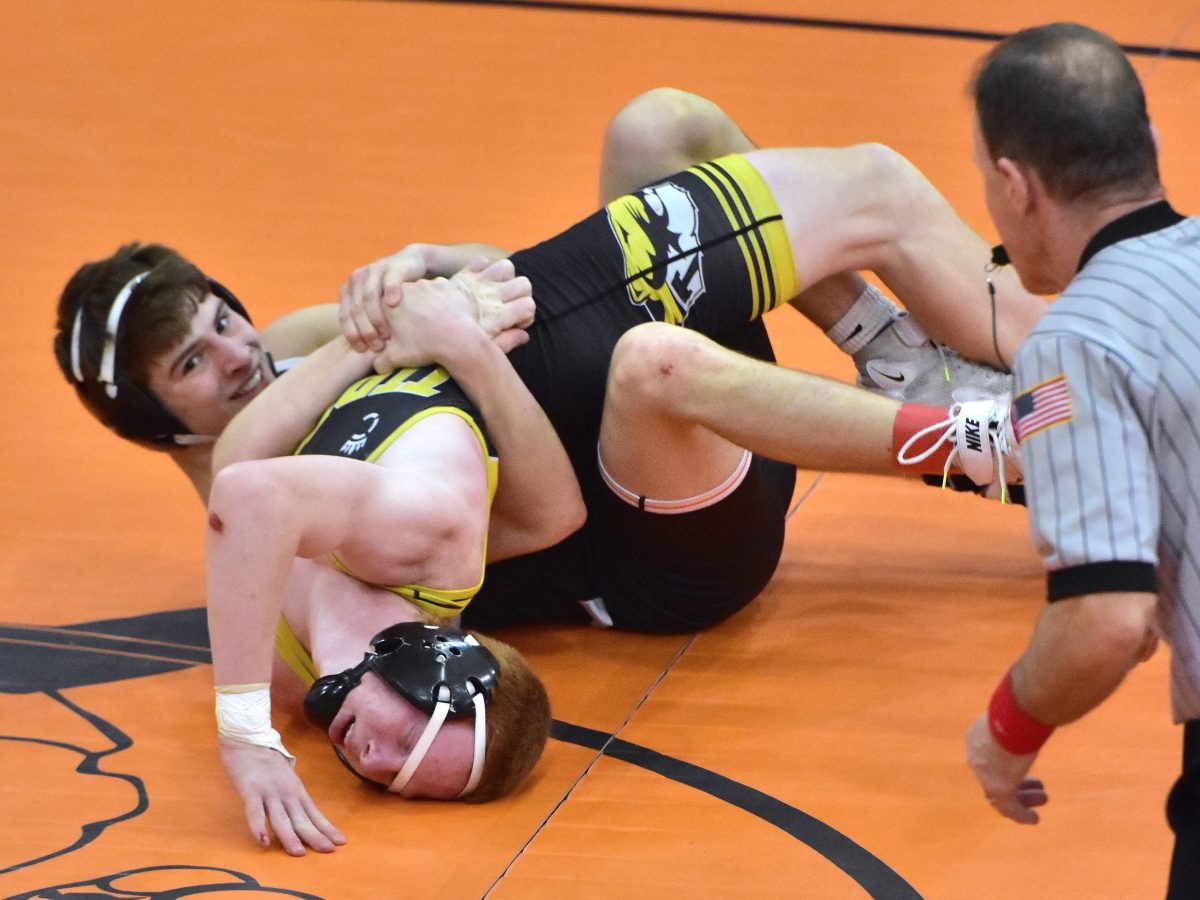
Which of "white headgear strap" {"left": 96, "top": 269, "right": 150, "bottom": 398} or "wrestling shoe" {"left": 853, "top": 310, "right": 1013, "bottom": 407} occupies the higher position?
"white headgear strap" {"left": 96, "top": 269, "right": 150, "bottom": 398}

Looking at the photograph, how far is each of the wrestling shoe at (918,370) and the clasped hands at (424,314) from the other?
0.85 m

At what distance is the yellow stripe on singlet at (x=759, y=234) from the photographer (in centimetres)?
366

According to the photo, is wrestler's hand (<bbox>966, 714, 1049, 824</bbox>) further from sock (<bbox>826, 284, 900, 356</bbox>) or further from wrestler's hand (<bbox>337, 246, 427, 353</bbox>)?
sock (<bbox>826, 284, 900, 356</bbox>)

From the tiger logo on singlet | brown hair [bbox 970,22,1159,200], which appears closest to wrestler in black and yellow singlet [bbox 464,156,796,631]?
the tiger logo on singlet

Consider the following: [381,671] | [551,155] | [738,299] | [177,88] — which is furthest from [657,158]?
[177,88]

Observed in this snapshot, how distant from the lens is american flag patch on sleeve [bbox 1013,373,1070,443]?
1.77m

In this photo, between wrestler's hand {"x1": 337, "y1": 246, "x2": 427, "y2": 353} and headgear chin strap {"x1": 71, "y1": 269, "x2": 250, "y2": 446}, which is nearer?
wrestler's hand {"x1": 337, "y1": 246, "x2": 427, "y2": 353}

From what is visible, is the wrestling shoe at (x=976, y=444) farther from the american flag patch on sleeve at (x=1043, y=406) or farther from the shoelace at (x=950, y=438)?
the american flag patch on sleeve at (x=1043, y=406)

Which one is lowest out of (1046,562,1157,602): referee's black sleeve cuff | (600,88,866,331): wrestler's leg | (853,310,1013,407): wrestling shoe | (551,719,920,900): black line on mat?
(551,719,920,900): black line on mat

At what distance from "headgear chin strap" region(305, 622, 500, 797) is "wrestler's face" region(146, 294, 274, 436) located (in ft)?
3.34

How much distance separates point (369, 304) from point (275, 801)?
1.12 metres

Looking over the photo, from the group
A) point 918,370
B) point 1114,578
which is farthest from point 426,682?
point 918,370

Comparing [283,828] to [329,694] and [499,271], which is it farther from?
[499,271]

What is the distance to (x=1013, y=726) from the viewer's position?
1911mm
